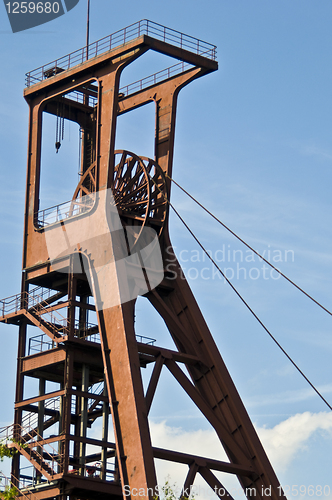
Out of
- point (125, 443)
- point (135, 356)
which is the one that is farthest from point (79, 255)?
point (125, 443)

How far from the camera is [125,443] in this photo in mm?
26562

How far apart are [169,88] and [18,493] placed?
1331 cm

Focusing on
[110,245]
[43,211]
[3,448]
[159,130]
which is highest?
[159,130]

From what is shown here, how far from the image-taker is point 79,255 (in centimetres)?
3059

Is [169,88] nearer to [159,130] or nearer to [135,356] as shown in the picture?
[159,130]

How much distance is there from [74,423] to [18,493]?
110 inches

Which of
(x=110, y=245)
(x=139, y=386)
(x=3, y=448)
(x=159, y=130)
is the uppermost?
(x=159, y=130)

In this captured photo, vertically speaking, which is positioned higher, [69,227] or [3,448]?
[69,227]

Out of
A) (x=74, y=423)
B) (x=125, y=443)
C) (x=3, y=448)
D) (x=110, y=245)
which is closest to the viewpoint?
(x=3, y=448)

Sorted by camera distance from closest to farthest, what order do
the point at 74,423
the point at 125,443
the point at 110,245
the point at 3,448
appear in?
the point at 3,448
the point at 125,443
the point at 110,245
the point at 74,423

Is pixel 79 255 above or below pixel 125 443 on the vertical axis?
above

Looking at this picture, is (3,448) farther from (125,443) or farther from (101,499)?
(101,499)

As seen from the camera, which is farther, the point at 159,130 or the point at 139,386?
the point at 159,130

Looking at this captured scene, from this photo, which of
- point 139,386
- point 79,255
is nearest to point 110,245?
point 79,255
